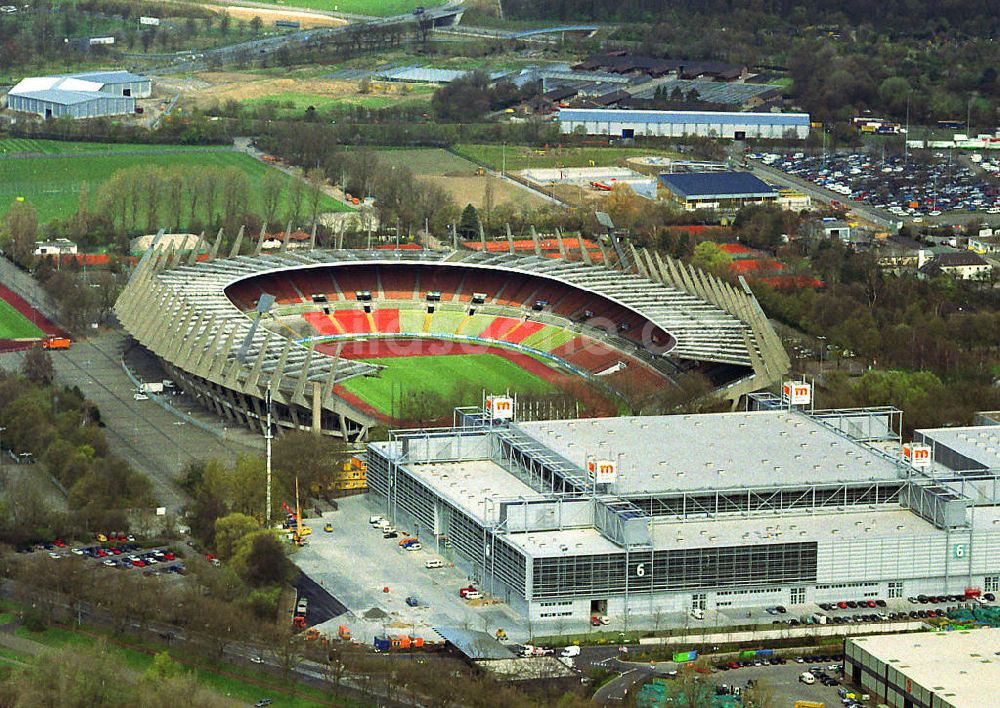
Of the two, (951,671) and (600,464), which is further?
(600,464)

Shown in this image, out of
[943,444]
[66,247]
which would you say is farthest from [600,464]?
[66,247]

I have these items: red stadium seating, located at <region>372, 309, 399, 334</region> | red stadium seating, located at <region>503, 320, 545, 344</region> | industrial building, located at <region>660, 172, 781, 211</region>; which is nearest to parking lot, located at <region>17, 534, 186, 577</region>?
red stadium seating, located at <region>503, 320, 545, 344</region>

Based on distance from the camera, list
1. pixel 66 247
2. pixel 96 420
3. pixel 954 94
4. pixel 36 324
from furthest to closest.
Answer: pixel 954 94 < pixel 66 247 < pixel 36 324 < pixel 96 420

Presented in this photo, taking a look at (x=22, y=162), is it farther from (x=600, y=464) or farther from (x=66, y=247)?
(x=600, y=464)

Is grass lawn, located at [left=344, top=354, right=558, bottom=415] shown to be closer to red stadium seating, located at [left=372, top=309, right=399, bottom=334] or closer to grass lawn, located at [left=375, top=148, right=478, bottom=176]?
red stadium seating, located at [left=372, top=309, right=399, bottom=334]

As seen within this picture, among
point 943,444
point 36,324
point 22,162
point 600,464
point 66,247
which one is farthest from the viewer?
point 22,162

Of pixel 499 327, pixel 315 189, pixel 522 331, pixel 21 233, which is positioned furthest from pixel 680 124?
pixel 522 331

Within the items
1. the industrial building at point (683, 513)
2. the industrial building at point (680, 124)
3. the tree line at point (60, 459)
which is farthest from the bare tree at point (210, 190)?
the industrial building at point (683, 513)

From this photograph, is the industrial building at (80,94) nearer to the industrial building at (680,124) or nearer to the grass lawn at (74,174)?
the grass lawn at (74,174)
